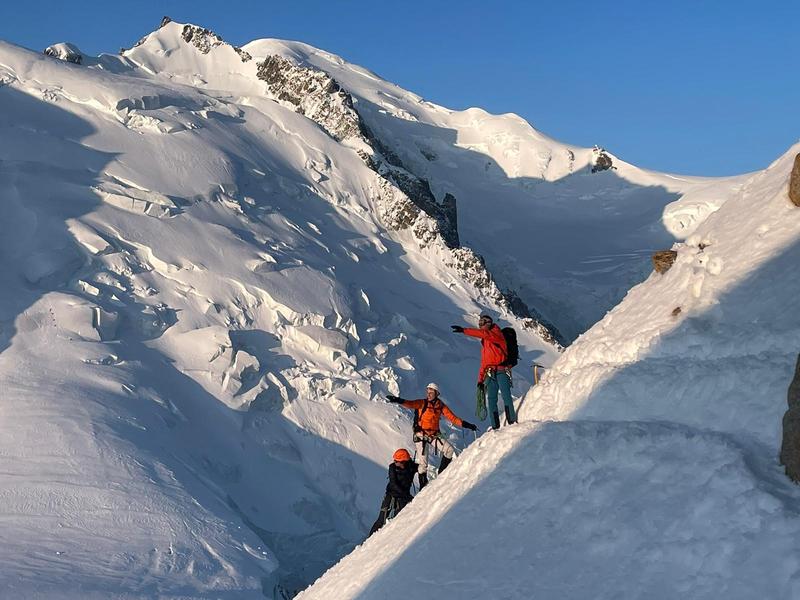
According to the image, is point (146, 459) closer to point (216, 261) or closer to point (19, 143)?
point (216, 261)

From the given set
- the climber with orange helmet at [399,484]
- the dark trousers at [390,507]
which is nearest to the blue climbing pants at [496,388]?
the climber with orange helmet at [399,484]

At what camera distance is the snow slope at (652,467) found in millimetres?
6578

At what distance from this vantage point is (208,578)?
1692 centimetres

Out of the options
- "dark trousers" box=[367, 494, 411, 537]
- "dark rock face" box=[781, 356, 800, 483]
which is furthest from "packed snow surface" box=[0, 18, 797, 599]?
"dark trousers" box=[367, 494, 411, 537]

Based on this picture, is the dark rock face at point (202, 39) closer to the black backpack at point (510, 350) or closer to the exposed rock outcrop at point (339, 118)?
the exposed rock outcrop at point (339, 118)

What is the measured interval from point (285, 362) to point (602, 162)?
173ft

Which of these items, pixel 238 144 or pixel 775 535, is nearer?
pixel 775 535

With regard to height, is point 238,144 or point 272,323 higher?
point 238,144

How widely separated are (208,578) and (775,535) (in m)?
13.0

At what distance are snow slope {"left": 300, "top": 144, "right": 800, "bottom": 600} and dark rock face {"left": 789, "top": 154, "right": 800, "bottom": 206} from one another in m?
0.25

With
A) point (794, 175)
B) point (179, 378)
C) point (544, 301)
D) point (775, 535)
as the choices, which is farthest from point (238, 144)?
point (775, 535)

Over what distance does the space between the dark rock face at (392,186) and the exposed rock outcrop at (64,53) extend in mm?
11170

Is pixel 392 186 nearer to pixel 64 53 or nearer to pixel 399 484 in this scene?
pixel 64 53

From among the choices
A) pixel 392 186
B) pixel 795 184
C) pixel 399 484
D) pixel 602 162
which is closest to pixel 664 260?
pixel 795 184
